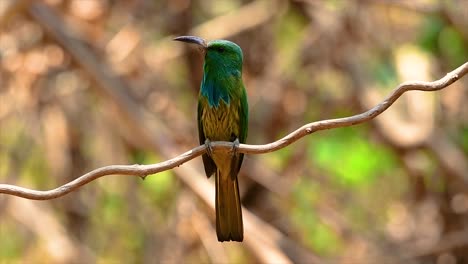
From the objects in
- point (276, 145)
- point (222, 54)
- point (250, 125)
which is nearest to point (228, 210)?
point (222, 54)

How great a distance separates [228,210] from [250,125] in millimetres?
2968

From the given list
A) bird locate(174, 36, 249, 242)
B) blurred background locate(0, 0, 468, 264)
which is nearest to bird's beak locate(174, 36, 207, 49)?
bird locate(174, 36, 249, 242)

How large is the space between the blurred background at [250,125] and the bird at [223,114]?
1.34 metres

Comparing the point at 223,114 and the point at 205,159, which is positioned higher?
the point at 223,114

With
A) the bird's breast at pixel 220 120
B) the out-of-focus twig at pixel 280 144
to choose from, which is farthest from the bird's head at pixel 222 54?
the out-of-focus twig at pixel 280 144

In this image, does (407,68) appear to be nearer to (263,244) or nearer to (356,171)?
(356,171)

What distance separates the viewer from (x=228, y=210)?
143 inches

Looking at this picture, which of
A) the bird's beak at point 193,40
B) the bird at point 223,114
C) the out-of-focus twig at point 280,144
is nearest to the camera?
the out-of-focus twig at point 280,144

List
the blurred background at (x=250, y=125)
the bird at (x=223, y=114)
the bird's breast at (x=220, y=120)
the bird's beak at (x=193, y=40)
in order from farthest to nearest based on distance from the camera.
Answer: the blurred background at (x=250, y=125)
the bird's breast at (x=220, y=120)
the bird at (x=223, y=114)
the bird's beak at (x=193, y=40)

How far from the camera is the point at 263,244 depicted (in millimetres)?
4664

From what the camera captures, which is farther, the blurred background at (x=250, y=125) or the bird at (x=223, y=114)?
the blurred background at (x=250, y=125)

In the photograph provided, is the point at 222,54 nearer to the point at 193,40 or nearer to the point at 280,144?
the point at 193,40

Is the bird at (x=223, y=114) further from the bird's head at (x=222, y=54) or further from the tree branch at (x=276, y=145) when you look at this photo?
the tree branch at (x=276, y=145)

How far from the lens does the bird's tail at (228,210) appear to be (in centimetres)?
353
